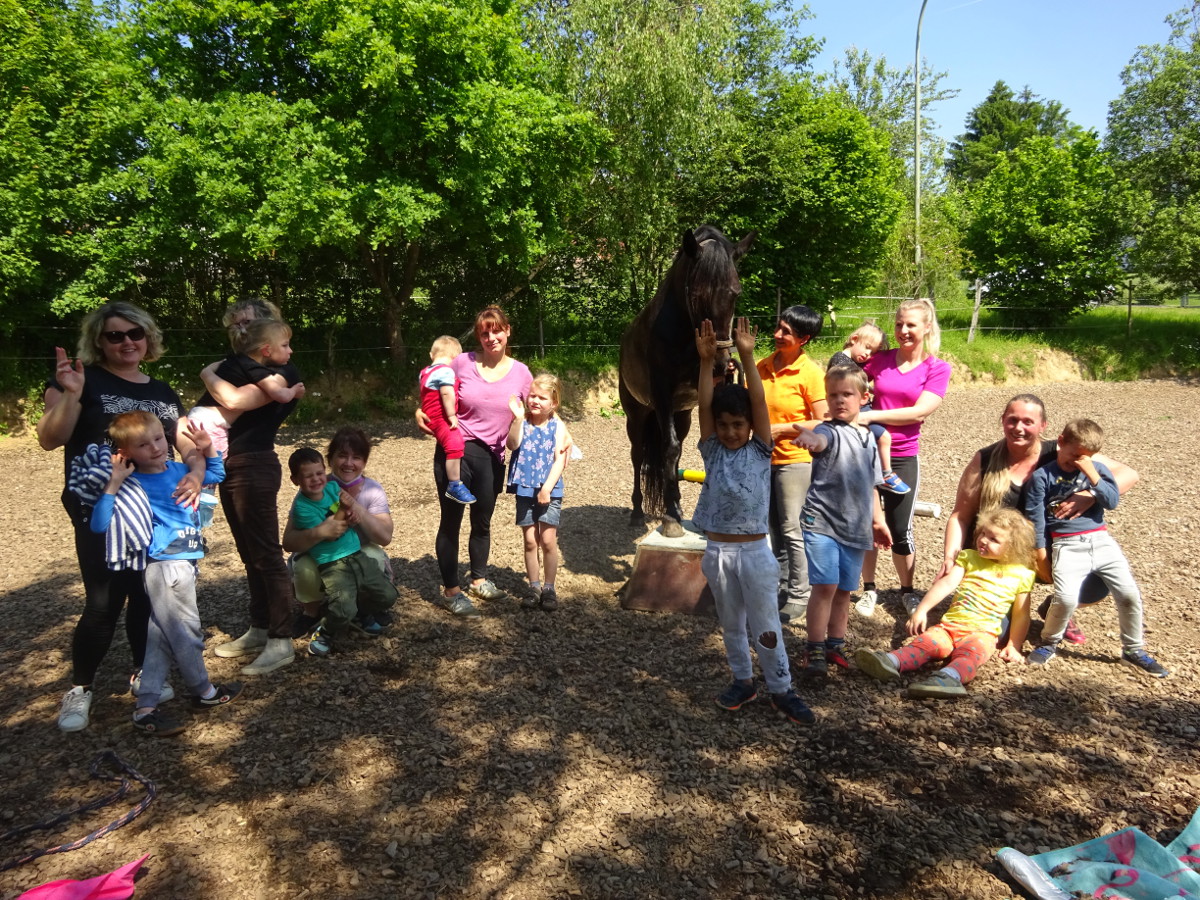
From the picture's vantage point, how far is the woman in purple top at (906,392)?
4227 millimetres

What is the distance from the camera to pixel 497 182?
10.3m

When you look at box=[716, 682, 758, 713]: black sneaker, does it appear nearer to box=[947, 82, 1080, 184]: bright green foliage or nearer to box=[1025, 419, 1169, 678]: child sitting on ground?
box=[1025, 419, 1169, 678]: child sitting on ground

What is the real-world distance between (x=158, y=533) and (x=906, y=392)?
396 cm

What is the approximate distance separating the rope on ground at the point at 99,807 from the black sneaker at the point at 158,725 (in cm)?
17

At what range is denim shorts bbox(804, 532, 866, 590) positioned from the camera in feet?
12.0

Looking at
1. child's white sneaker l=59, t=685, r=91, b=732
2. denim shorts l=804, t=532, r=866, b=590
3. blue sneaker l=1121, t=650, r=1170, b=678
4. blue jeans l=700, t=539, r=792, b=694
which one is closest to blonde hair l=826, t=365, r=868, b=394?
denim shorts l=804, t=532, r=866, b=590

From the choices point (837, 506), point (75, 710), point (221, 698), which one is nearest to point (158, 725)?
point (221, 698)

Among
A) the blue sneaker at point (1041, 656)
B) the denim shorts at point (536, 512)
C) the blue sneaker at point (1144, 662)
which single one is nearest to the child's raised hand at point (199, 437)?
the denim shorts at point (536, 512)

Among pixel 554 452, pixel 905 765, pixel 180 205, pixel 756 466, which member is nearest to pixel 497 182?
pixel 180 205

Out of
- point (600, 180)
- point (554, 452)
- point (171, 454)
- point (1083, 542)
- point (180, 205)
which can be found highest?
point (600, 180)

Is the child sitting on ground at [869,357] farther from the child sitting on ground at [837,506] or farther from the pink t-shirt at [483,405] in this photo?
the pink t-shirt at [483,405]

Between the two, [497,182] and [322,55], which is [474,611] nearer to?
[497,182]

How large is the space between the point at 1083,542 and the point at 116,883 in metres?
4.48

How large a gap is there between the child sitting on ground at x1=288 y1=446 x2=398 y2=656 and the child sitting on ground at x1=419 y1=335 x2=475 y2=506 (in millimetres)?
624
